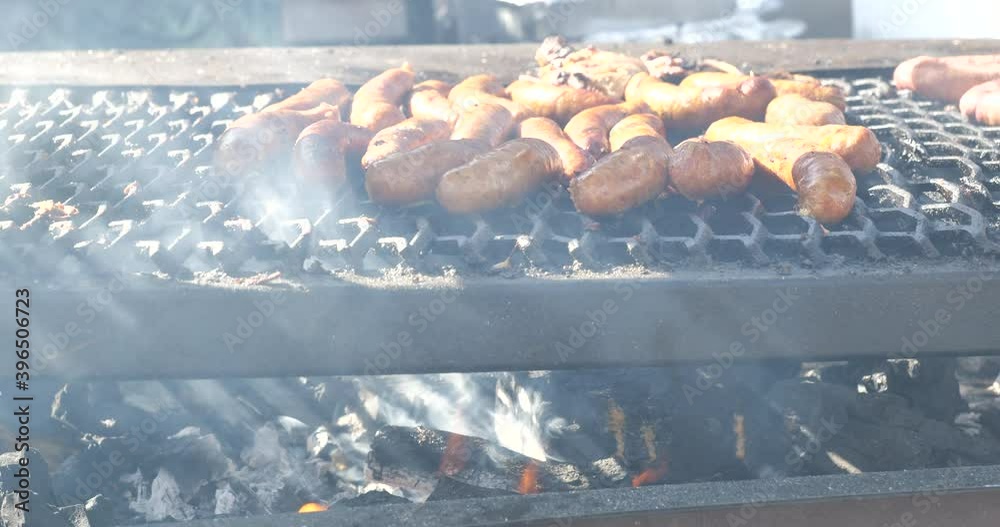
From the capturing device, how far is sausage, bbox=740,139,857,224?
2740 mm

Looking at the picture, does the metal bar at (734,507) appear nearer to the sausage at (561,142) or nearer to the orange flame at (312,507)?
the orange flame at (312,507)

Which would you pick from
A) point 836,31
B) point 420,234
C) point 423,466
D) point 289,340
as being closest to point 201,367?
point 289,340

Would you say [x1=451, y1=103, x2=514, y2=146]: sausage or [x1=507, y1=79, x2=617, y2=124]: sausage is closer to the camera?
[x1=451, y1=103, x2=514, y2=146]: sausage

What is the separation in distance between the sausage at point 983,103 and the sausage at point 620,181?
166 centimetres

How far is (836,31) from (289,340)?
9157mm

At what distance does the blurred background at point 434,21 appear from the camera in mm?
9055

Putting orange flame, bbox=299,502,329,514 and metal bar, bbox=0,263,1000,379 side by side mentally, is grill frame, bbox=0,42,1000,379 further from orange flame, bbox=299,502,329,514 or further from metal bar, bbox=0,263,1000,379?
orange flame, bbox=299,502,329,514

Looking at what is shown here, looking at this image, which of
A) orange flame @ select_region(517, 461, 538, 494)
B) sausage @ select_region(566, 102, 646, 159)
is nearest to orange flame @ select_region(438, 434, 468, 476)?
orange flame @ select_region(517, 461, 538, 494)

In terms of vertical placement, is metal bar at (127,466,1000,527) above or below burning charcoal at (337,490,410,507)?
above

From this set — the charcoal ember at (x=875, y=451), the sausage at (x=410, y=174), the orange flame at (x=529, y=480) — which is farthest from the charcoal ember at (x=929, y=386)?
the sausage at (x=410, y=174)

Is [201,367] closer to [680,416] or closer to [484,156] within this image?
[484,156]
